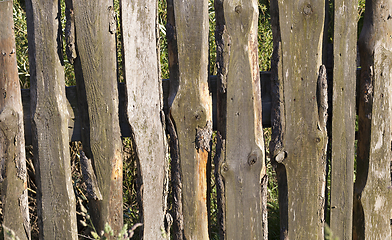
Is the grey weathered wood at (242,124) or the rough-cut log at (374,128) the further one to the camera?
the rough-cut log at (374,128)

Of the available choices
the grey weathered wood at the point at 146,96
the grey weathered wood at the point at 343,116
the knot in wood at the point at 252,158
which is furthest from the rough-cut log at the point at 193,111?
the grey weathered wood at the point at 343,116

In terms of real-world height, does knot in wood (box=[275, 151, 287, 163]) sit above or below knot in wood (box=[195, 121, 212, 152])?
below

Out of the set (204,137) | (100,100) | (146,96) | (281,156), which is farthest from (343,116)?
(100,100)

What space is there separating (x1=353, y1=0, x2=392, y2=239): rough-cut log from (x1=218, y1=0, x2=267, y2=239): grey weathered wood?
0.58 metres

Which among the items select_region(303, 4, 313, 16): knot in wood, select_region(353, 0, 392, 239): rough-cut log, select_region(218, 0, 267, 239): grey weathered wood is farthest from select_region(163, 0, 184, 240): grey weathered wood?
select_region(353, 0, 392, 239): rough-cut log

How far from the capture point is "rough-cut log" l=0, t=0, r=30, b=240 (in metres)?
1.62

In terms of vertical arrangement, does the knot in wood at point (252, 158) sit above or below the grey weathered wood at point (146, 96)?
below

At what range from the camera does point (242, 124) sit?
1661mm

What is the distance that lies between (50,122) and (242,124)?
3.12ft

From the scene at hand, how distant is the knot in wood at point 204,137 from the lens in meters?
1.64

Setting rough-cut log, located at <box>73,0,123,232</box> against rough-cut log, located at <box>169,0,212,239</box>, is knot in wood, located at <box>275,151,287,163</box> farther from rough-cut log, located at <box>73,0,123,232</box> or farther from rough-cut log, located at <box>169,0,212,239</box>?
rough-cut log, located at <box>73,0,123,232</box>

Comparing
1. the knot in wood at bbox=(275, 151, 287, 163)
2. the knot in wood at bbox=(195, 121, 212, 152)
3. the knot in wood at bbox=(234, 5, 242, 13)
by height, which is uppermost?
the knot in wood at bbox=(234, 5, 242, 13)

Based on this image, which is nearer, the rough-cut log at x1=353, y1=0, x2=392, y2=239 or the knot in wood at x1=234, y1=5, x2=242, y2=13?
the knot in wood at x1=234, y1=5, x2=242, y2=13

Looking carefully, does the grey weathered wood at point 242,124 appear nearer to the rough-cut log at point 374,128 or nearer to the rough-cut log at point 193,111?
the rough-cut log at point 193,111
